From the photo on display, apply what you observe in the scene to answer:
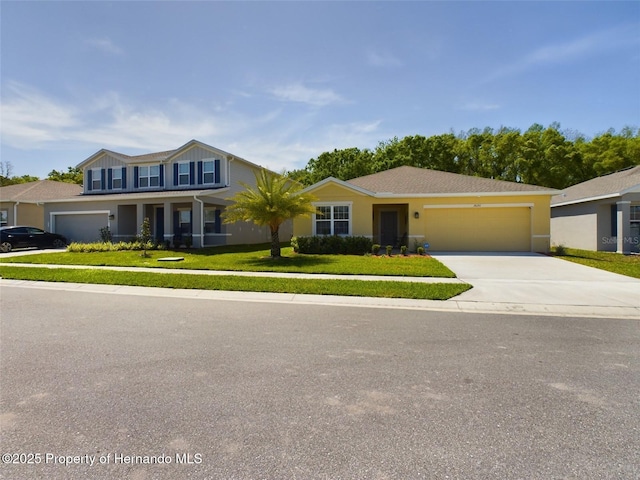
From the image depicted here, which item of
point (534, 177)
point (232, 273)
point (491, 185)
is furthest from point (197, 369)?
point (534, 177)

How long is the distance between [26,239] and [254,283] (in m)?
18.5

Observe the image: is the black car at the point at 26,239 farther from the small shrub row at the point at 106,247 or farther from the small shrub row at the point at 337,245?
the small shrub row at the point at 337,245

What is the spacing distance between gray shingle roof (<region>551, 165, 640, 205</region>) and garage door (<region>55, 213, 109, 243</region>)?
1105 inches

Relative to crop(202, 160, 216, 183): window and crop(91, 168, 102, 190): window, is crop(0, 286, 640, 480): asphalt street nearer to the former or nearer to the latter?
crop(202, 160, 216, 183): window

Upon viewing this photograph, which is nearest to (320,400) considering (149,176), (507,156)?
(149,176)

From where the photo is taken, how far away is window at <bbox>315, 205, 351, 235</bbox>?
19047 mm

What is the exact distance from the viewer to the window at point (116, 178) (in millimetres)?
24734

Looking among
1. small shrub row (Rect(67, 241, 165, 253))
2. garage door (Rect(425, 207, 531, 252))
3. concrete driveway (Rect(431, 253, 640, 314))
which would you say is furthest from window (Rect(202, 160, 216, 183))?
concrete driveway (Rect(431, 253, 640, 314))

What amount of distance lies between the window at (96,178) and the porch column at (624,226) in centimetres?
3165

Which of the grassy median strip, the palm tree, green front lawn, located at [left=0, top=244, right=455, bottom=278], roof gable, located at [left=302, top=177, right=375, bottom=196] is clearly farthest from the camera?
roof gable, located at [left=302, top=177, right=375, bottom=196]

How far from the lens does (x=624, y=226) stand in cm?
1856

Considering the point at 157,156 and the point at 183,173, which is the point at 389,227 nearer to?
the point at 183,173

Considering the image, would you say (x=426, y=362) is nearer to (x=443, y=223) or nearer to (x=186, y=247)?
(x=443, y=223)

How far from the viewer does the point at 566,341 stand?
5.27m
